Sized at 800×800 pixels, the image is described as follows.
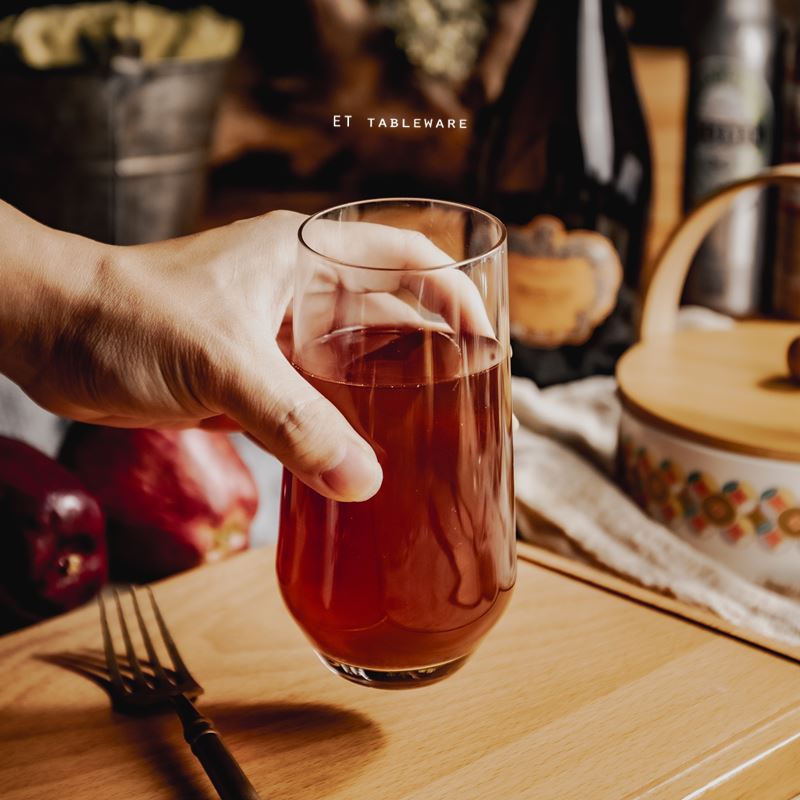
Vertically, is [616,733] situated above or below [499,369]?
below

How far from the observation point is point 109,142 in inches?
52.5

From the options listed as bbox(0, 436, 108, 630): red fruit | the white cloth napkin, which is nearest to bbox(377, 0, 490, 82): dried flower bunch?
the white cloth napkin

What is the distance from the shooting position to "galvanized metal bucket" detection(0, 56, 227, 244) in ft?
4.30

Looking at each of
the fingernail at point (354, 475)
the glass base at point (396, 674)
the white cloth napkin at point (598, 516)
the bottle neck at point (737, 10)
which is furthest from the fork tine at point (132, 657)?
the bottle neck at point (737, 10)

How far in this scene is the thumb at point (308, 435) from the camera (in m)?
0.54

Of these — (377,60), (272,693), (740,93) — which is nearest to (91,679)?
(272,693)

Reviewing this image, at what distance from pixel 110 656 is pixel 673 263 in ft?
1.99

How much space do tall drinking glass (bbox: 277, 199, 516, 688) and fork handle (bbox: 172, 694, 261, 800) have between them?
0.25ft

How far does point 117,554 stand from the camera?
918 millimetres

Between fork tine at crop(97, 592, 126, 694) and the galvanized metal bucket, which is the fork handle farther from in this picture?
the galvanized metal bucket

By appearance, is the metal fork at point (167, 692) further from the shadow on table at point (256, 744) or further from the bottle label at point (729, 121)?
the bottle label at point (729, 121)

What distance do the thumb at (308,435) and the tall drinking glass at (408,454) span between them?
2cm

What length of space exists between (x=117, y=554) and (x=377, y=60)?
0.93m

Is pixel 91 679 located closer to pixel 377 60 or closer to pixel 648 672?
pixel 648 672
